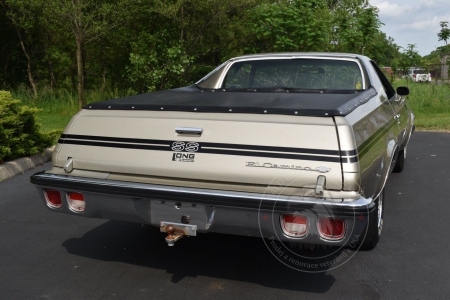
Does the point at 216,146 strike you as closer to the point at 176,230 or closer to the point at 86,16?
the point at 176,230

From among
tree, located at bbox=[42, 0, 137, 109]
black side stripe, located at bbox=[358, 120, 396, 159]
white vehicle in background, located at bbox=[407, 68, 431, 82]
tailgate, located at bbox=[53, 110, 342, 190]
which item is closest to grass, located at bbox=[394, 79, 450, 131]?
white vehicle in background, located at bbox=[407, 68, 431, 82]

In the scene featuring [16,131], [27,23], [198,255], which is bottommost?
[198,255]

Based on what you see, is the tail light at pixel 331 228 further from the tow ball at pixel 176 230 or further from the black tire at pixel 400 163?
the black tire at pixel 400 163

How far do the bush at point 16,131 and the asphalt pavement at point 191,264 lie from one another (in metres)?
1.74

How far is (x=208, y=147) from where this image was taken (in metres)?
3.39

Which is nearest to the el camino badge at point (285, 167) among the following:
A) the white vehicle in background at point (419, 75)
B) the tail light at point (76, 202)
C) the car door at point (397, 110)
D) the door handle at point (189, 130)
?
the door handle at point (189, 130)

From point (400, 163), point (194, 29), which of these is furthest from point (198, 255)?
point (194, 29)

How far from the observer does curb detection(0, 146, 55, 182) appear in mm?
6797

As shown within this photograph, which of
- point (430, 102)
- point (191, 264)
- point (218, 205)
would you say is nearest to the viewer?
point (218, 205)

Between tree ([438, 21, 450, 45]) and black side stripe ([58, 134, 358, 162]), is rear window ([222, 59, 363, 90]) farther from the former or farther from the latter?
tree ([438, 21, 450, 45])

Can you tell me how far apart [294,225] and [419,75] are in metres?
17.2

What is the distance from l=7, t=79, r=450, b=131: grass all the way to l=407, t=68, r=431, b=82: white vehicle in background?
49 centimetres

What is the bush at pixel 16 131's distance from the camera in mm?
6887

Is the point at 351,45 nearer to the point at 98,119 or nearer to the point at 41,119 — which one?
the point at 41,119
